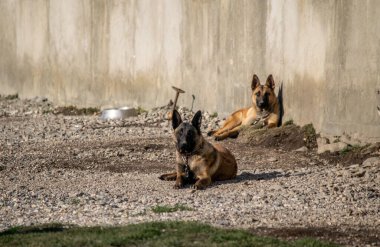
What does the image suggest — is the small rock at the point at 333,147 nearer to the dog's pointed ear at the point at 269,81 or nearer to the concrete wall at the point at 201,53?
the concrete wall at the point at 201,53

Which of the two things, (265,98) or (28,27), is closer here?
(265,98)

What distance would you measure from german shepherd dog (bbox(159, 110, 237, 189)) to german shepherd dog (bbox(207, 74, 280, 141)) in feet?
12.7

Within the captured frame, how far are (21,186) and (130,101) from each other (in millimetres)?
8413

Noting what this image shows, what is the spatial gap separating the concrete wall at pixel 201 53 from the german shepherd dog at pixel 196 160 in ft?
8.13

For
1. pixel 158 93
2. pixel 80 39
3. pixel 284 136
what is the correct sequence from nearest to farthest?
pixel 284 136
pixel 158 93
pixel 80 39

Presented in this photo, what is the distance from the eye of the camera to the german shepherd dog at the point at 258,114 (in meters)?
17.3

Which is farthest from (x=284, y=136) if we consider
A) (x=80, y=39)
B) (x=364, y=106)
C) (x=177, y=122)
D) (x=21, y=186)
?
(x=80, y=39)

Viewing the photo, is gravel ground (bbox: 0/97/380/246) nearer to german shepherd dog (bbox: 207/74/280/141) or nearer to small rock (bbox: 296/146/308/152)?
small rock (bbox: 296/146/308/152)

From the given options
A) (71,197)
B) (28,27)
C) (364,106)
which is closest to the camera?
(71,197)

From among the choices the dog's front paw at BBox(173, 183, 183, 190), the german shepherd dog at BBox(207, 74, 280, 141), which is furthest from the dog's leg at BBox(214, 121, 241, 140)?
the dog's front paw at BBox(173, 183, 183, 190)

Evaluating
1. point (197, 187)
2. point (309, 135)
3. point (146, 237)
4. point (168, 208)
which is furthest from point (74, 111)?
point (146, 237)

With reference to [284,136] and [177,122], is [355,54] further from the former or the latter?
[177,122]

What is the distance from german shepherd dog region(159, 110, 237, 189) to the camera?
13219 millimetres

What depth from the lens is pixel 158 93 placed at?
20531mm
